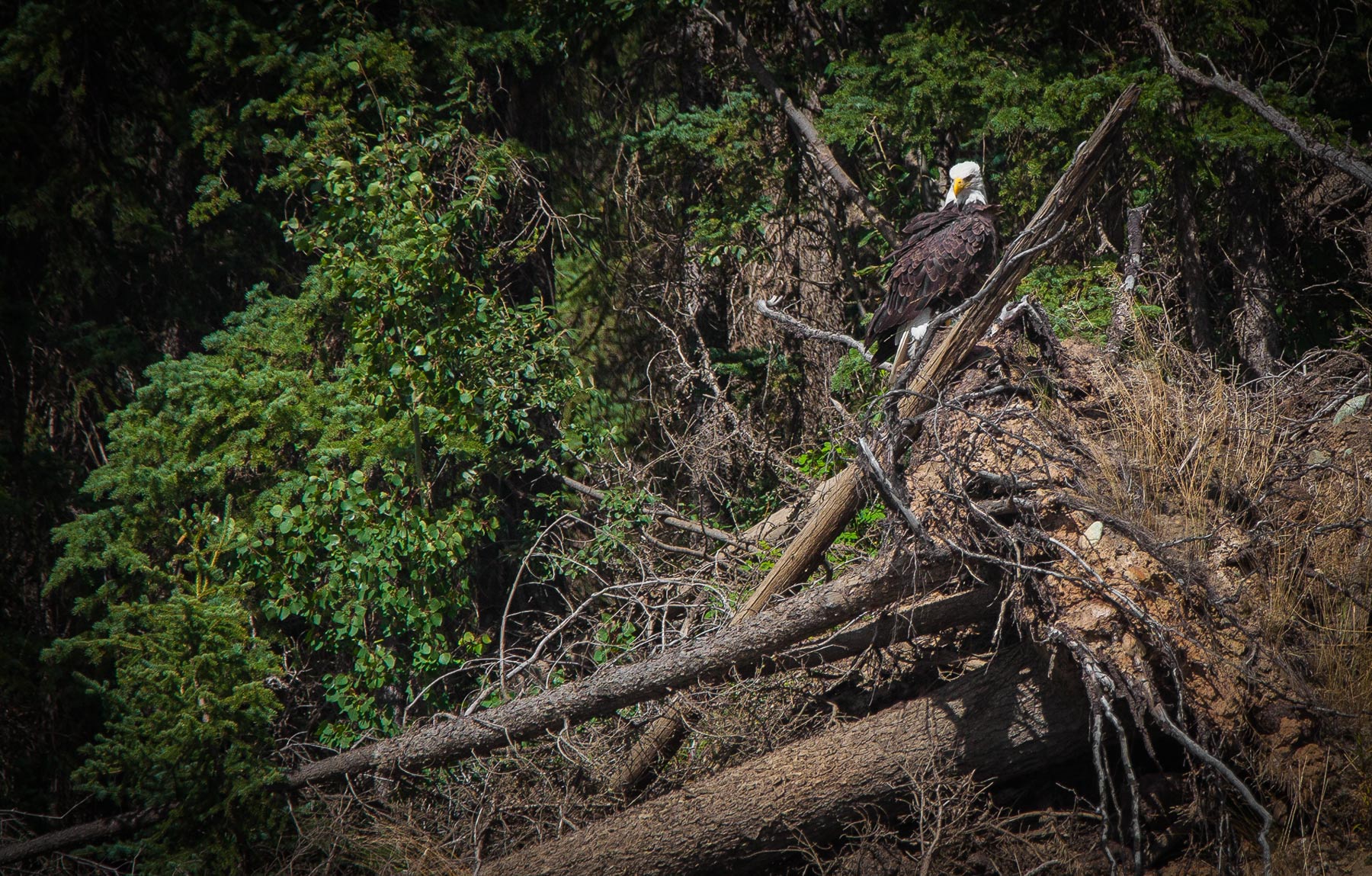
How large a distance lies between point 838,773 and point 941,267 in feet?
8.90

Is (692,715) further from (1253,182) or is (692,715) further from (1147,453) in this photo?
(1253,182)

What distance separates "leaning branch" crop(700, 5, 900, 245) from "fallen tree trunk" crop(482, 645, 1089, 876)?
3.60 metres

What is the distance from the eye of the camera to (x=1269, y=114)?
491 centimetres

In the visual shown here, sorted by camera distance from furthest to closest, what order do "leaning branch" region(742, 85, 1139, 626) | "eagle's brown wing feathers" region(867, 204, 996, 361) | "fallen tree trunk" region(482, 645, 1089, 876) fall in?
1. "eagle's brown wing feathers" region(867, 204, 996, 361)
2. "fallen tree trunk" region(482, 645, 1089, 876)
3. "leaning branch" region(742, 85, 1139, 626)

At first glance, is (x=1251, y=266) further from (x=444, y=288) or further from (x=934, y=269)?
(x=444, y=288)

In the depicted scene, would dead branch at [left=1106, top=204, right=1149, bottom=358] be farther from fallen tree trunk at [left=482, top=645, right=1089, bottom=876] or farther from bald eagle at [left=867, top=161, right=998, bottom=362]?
fallen tree trunk at [left=482, top=645, right=1089, bottom=876]

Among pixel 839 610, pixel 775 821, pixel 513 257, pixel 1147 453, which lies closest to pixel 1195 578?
pixel 1147 453

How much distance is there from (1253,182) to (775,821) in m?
5.10

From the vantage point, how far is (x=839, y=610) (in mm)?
4180

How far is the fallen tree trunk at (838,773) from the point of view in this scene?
4.02m

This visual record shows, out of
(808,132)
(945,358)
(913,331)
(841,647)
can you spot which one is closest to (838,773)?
(841,647)

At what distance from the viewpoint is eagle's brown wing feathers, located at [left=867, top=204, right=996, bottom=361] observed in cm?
524

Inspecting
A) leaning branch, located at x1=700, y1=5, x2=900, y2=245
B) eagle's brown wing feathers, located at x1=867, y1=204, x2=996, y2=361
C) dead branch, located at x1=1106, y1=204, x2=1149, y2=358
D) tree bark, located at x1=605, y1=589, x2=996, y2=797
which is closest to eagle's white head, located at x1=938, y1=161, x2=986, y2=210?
eagle's brown wing feathers, located at x1=867, y1=204, x2=996, y2=361

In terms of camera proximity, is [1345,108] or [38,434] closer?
[1345,108]
